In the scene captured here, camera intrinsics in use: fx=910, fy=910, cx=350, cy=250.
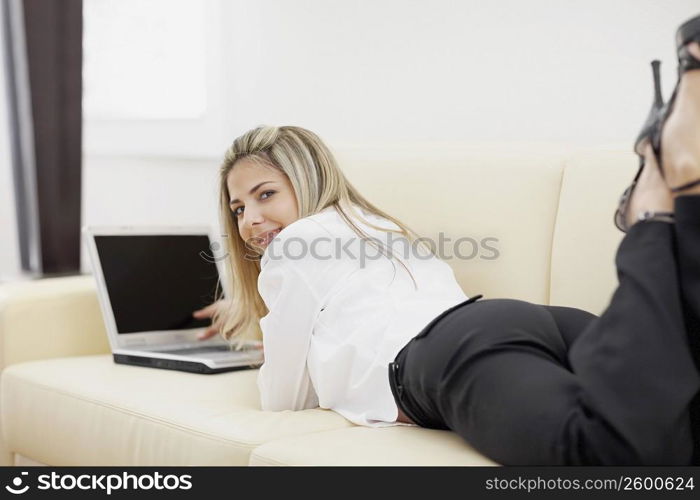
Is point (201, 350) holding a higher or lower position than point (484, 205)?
lower

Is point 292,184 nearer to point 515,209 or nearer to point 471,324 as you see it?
point 515,209

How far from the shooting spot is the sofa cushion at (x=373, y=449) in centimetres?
117

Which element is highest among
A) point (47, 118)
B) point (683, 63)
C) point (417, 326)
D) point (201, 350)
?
point (683, 63)

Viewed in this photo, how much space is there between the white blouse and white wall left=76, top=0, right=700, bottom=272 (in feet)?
1.72

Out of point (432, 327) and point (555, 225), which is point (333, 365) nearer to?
point (432, 327)

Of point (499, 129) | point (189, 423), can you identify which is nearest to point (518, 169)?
point (499, 129)

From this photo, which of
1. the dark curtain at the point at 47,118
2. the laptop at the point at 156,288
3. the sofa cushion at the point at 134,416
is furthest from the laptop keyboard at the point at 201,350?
the dark curtain at the point at 47,118

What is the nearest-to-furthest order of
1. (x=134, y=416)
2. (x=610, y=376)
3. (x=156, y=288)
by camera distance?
(x=610, y=376) < (x=134, y=416) < (x=156, y=288)

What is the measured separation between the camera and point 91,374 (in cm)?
182

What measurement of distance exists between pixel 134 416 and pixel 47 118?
1.50 metres

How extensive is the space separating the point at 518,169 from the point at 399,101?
1.91 ft

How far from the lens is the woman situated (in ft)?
3.35

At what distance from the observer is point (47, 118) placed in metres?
2.76

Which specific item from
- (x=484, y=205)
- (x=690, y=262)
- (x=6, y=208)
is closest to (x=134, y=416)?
(x=484, y=205)
